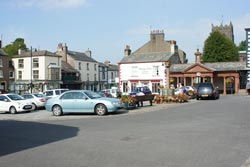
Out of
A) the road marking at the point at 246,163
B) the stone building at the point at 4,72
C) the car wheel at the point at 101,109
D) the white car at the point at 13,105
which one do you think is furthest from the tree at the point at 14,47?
the road marking at the point at 246,163

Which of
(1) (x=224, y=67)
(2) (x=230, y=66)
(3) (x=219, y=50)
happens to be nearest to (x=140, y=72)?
(1) (x=224, y=67)

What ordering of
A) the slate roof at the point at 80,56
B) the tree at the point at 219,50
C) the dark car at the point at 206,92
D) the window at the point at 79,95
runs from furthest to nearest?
the slate roof at the point at 80,56
the tree at the point at 219,50
the dark car at the point at 206,92
the window at the point at 79,95

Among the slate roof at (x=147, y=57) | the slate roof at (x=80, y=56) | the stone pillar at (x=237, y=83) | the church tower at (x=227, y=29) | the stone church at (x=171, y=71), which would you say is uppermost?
the church tower at (x=227, y=29)

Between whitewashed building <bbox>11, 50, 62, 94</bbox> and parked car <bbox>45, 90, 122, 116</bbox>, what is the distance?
4212 cm

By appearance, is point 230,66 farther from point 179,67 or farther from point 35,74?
point 35,74

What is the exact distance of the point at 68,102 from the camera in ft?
66.9

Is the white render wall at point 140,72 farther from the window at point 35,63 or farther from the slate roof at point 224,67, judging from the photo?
the window at point 35,63

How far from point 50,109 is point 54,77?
44.0m

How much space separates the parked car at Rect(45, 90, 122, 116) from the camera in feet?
64.2

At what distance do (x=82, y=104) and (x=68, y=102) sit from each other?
39.9 inches

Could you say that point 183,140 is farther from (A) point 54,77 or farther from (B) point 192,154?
(A) point 54,77

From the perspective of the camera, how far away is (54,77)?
210 ft

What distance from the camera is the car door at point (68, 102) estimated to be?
66.5 feet

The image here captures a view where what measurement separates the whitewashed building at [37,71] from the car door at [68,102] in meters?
42.3
